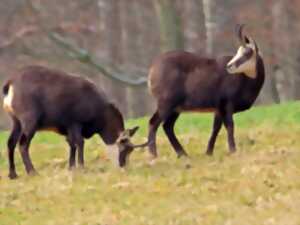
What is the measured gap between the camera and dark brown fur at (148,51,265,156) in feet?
51.0

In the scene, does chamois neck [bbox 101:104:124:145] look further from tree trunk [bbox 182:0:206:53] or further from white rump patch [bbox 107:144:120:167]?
tree trunk [bbox 182:0:206:53]

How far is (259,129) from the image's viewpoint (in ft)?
57.1

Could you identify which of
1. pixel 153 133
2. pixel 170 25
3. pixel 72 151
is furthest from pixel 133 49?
pixel 72 151

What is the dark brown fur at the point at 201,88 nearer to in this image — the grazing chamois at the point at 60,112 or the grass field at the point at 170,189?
the grass field at the point at 170,189

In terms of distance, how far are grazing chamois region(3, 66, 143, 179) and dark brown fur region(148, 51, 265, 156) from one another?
72 centimetres

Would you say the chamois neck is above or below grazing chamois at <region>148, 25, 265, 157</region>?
below

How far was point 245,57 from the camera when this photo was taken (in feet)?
51.1

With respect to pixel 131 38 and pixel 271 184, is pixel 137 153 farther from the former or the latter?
pixel 131 38

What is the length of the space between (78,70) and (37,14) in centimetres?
547

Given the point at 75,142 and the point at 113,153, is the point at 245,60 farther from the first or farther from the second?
the point at 75,142

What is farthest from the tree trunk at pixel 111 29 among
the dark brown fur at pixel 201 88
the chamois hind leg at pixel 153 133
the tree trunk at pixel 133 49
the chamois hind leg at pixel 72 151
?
the chamois hind leg at pixel 72 151

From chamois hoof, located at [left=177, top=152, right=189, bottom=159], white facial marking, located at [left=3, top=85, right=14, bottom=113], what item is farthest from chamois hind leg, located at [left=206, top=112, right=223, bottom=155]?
white facial marking, located at [left=3, top=85, right=14, bottom=113]

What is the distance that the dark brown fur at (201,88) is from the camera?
15.5 metres

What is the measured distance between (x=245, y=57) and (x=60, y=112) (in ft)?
8.20
